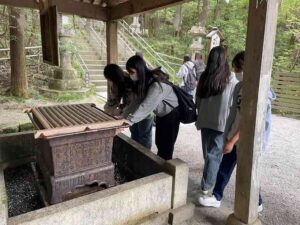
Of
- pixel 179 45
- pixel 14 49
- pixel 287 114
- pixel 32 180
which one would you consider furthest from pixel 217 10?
pixel 32 180

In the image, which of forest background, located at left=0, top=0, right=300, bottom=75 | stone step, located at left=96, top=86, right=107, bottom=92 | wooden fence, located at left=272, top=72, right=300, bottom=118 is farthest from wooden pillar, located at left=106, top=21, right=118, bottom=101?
wooden fence, located at left=272, top=72, right=300, bottom=118

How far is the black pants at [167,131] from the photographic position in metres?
3.15

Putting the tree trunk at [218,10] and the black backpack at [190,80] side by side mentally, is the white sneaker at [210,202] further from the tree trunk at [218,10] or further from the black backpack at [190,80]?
the tree trunk at [218,10]

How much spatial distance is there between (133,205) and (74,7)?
3.44m

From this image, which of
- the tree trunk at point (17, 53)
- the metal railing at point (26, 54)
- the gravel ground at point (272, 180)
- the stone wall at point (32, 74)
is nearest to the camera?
the gravel ground at point (272, 180)

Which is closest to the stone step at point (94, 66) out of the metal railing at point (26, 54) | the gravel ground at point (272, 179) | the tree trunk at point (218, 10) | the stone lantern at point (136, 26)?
the metal railing at point (26, 54)

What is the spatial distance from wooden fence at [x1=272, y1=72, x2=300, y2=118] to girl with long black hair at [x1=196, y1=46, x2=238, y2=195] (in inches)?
256

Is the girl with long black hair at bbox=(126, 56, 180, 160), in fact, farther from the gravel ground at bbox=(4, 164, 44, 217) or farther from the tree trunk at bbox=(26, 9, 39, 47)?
the tree trunk at bbox=(26, 9, 39, 47)

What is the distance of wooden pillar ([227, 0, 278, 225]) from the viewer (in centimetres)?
198

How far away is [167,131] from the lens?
3.21 metres

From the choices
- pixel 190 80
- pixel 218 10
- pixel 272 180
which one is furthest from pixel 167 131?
pixel 218 10

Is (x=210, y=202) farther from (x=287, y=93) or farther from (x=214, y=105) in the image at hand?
(x=287, y=93)

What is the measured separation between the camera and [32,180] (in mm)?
3127

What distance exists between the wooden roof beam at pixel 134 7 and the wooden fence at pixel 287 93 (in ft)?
21.1
